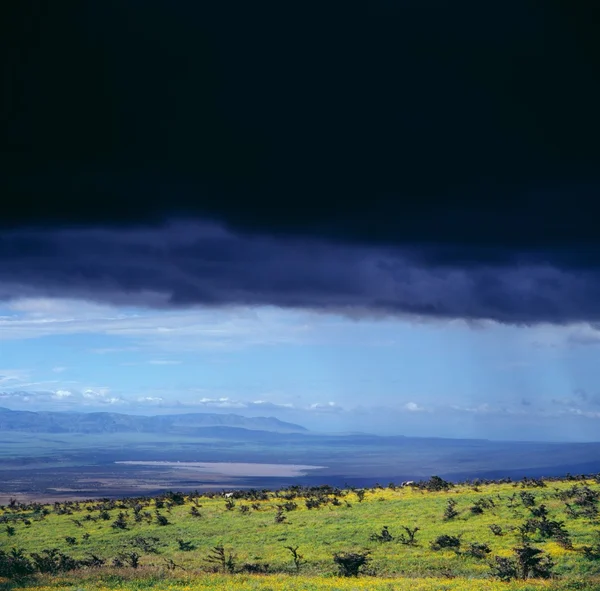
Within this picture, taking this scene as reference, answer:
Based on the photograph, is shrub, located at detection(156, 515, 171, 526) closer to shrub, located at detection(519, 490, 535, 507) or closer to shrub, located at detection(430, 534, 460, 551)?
shrub, located at detection(430, 534, 460, 551)

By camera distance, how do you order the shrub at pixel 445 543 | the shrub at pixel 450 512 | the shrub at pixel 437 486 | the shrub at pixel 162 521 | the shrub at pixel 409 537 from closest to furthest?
1. the shrub at pixel 445 543
2. the shrub at pixel 409 537
3. the shrub at pixel 450 512
4. the shrub at pixel 162 521
5. the shrub at pixel 437 486

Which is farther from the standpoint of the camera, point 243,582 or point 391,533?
point 391,533

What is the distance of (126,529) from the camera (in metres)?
71.0

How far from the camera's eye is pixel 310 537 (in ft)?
187

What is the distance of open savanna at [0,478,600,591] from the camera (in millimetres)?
35594

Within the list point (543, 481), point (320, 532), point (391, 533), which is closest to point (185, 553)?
point (320, 532)

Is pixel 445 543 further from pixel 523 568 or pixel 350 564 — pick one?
pixel 523 568

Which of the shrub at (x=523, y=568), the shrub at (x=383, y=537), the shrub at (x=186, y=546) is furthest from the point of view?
the shrub at (x=186, y=546)

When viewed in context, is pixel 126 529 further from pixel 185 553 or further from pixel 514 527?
pixel 514 527

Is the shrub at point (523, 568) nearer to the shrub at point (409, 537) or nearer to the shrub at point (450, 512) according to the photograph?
the shrub at point (409, 537)

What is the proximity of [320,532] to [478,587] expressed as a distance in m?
28.0

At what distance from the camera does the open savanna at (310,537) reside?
35.6m

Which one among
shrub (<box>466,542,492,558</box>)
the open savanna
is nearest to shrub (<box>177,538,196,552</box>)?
the open savanna

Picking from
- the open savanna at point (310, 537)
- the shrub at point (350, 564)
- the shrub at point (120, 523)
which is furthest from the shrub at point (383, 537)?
the shrub at point (120, 523)
